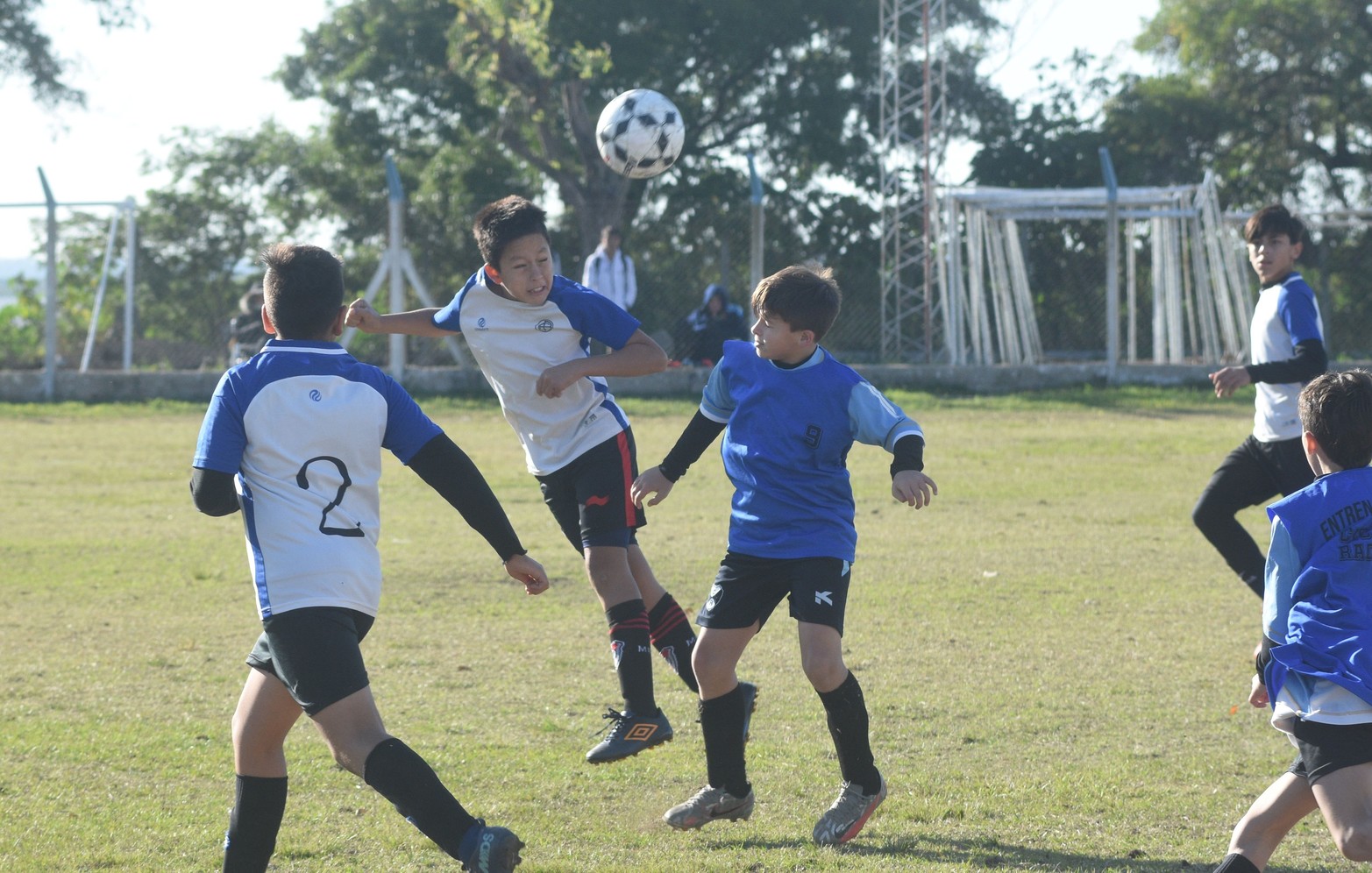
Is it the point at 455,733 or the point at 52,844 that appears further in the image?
the point at 455,733

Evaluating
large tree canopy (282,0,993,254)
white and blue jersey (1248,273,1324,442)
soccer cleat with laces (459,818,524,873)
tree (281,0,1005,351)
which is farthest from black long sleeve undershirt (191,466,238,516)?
large tree canopy (282,0,993,254)

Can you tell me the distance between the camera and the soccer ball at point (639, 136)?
698 cm

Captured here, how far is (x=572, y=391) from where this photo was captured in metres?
5.18

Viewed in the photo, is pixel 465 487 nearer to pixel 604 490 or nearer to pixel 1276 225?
pixel 604 490

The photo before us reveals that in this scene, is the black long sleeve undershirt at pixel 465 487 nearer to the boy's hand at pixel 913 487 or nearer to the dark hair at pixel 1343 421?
the boy's hand at pixel 913 487

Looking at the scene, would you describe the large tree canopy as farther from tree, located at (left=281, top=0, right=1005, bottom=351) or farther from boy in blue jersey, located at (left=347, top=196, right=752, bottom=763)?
boy in blue jersey, located at (left=347, top=196, right=752, bottom=763)

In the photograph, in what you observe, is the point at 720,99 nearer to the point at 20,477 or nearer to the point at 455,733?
the point at 20,477

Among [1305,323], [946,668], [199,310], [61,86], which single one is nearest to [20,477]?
[199,310]

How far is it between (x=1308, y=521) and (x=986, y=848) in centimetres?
127

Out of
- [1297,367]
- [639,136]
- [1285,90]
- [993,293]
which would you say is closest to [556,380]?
[639,136]

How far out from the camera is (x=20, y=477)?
38.1ft

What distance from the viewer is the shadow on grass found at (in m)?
3.81

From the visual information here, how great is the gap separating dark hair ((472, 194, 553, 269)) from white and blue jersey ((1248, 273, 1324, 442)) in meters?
3.21

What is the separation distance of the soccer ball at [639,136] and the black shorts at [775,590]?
3.03m
